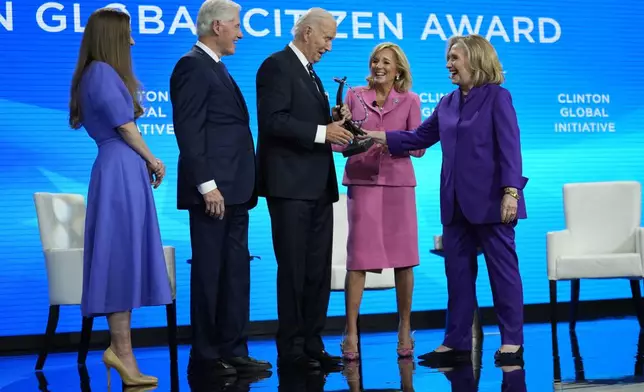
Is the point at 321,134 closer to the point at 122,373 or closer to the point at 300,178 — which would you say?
the point at 300,178

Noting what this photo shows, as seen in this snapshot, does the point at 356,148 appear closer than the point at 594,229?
Yes

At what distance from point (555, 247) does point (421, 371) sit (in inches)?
→ 82.0

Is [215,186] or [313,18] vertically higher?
[313,18]

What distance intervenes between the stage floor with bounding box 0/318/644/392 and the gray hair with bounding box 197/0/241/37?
1.56 m

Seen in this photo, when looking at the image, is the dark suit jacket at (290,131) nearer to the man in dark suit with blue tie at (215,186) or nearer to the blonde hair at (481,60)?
the man in dark suit with blue tie at (215,186)

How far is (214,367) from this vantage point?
3809 mm

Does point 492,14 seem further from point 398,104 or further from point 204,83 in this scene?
point 204,83

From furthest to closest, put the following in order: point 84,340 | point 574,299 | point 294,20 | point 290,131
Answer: point 294,20 < point 574,299 < point 84,340 < point 290,131

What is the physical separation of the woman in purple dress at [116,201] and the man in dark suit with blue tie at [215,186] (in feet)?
0.83

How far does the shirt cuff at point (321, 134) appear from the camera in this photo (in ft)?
12.7

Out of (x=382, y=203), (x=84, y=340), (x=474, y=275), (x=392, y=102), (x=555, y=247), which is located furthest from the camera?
(x=555, y=247)

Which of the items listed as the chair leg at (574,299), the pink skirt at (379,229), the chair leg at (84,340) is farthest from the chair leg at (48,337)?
the chair leg at (574,299)

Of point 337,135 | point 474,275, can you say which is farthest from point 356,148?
point 474,275

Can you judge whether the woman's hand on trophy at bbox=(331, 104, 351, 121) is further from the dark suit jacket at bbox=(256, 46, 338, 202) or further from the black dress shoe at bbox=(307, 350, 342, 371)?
the black dress shoe at bbox=(307, 350, 342, 371)
